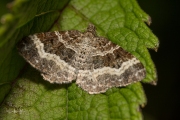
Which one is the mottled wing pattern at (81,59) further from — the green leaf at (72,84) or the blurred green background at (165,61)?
the blurred green background at (165,61)

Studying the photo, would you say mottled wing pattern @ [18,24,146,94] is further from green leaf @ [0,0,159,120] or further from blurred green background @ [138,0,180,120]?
blurred green background @ [138,0,180,120]

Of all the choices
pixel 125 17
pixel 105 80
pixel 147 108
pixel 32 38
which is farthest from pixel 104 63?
pixel 147 108

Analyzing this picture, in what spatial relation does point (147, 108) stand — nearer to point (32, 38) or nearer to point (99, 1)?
point (99, 1)

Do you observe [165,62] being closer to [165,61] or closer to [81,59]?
[165,61]

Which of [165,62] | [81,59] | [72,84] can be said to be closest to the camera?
[72,84]

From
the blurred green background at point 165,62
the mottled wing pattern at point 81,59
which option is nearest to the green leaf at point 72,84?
the mottled wing pattern at point 81,59

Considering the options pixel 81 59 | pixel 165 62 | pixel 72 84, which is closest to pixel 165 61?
pixel 165 62

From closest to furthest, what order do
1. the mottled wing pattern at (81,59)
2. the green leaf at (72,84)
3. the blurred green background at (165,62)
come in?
the green leaf at (72,84) → the mottled wing pattern at (81,59) → the blurred green background at (165,62)
